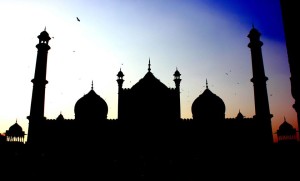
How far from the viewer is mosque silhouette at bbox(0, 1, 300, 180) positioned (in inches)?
532

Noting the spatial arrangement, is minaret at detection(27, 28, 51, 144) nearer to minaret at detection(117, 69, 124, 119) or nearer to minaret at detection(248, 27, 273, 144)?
minaret at detection(117, 69, 124, 119)

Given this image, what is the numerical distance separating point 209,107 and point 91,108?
25.5 ft

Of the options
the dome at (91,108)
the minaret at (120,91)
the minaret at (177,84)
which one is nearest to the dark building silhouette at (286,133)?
the minaret at (177,84)

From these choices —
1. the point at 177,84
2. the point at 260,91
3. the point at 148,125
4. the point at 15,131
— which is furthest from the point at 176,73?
the point at 15,131

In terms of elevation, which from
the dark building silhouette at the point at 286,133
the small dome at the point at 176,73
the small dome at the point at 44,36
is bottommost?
the dark building silhouette at the point at 286,133

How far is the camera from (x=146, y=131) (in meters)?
17.7

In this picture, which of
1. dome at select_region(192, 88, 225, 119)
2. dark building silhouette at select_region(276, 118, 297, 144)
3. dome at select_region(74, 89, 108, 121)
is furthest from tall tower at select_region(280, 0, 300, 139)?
dark building silhouette at select_region(276, 118, 297, 144)

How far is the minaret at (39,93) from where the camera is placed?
15.3 m

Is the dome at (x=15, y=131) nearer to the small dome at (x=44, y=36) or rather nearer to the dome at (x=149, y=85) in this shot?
the small dome at (x=44, y=36)

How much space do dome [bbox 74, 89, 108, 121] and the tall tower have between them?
1591cm

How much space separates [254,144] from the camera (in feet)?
55.4

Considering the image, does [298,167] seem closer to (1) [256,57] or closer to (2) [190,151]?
(2) [190,151]

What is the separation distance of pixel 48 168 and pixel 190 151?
27.2ft

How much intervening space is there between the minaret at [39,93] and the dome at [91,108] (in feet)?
7.92
